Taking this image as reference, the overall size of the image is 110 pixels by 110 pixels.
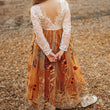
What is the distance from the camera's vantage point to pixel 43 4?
1588 millimetres

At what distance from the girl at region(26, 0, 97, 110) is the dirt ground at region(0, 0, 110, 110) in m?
0.27

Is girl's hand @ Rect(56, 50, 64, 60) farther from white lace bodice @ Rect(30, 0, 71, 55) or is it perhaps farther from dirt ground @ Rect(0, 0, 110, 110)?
dirt ground @ Rect(0, 0, 110, 110)

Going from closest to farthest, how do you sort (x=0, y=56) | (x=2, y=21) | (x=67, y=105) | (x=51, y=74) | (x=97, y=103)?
1. (x=51, y=74)
2. (x=67, y=105)
3. (x=97, y=103)
4. (x=0, y=56)
5. (x=2, y=21)

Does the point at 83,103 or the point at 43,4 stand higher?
the point at 43,4

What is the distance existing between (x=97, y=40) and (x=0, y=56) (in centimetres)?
233

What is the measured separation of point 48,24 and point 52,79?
58cm

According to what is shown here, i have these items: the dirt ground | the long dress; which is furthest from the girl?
the dirt ground

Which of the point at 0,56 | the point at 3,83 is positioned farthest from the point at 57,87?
the point at 0,56

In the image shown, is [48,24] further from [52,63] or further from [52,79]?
[52,79]

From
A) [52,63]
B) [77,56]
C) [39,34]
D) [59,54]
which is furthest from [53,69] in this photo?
[77,56]

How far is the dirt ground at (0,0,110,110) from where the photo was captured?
2373mm

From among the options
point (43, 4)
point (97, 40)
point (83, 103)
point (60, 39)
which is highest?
point (43, 4)

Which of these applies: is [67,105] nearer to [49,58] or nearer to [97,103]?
[97,103]

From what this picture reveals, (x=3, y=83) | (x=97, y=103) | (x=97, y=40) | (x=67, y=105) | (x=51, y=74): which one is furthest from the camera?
(x=97, y=40)
